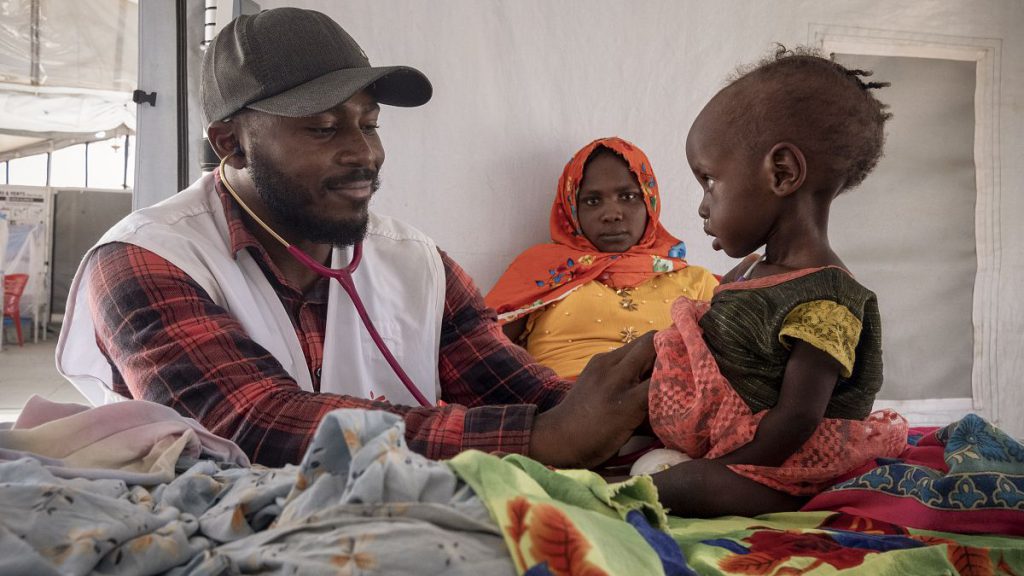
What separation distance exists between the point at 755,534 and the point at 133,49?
2.75 m

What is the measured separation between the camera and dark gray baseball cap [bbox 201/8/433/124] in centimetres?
182

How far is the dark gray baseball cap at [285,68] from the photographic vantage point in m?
1.82

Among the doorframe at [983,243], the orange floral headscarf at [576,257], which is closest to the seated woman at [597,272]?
the orange floral headscarf at [576,257]

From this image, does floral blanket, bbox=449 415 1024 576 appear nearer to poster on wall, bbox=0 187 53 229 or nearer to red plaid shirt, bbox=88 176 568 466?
red plaid shirt, bbox=88 176 568 466

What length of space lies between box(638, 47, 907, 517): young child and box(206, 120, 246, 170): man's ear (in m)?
1.03

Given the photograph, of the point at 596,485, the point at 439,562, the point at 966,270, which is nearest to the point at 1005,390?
the point at 966,270

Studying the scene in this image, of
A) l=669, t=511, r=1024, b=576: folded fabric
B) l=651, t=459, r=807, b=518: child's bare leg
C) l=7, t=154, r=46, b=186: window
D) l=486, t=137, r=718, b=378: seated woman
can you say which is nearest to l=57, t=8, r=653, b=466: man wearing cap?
l=651, t=459, r=807, b=518: child's bare leg

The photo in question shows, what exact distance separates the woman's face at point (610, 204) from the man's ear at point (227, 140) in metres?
1.72

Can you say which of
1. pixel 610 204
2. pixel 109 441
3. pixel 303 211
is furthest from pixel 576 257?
pixel 109 441

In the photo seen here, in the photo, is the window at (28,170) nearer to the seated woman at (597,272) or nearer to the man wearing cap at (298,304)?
the man wearing cap at (298,304)

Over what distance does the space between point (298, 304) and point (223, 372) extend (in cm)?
46

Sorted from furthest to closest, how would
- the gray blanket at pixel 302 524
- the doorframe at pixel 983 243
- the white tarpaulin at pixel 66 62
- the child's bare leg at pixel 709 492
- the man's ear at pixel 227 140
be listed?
the doorframe at pixel 983 243
the white tarpaulin at pixel 66 62
the man's ear at pixel 227 140
the child's bare leg at pixel 709 492
the gray blanket at pixel 302 524

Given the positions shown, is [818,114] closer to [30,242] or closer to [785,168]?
[785,168]

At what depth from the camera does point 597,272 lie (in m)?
3.32
